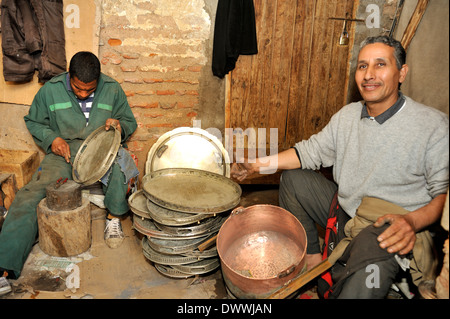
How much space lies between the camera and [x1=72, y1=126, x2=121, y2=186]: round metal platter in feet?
9.66

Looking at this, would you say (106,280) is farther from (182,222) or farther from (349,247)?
(349,247)

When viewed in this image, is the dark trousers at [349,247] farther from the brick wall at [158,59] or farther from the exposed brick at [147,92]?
the exposed brick at [147,92]

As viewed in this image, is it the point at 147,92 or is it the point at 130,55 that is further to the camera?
the point at 147,92

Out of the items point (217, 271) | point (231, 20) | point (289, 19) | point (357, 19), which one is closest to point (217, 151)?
point (217, 271)

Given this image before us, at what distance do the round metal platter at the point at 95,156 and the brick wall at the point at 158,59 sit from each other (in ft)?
2.61

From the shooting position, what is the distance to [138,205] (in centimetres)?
292

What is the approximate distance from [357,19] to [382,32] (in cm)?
35

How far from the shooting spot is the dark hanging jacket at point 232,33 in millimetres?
3699

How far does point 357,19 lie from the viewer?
13.5 ft

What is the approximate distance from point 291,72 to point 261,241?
7.19 feet

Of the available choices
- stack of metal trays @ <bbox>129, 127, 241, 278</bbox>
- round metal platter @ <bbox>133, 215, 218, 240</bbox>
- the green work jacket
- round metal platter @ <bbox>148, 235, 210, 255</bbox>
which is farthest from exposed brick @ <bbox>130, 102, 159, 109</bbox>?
round metal platter @ <bbox>148, 235, 210, 255</bbox>

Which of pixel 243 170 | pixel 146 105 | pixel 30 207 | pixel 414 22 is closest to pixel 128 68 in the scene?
pixel 146 105

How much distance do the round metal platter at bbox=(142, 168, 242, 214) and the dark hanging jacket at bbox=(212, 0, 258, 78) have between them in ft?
4.55
